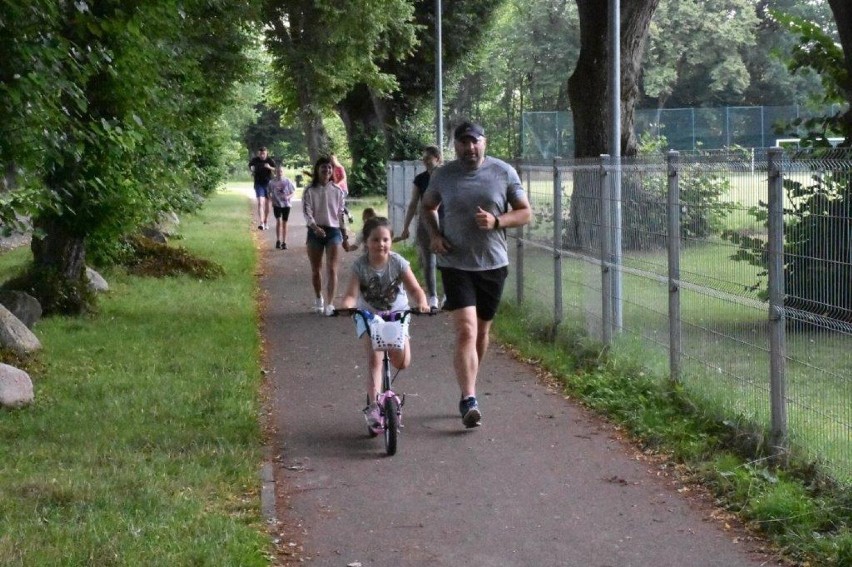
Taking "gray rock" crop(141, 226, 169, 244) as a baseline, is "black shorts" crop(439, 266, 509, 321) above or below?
above

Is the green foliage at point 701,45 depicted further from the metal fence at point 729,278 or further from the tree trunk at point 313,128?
the metal fence at point 729,278

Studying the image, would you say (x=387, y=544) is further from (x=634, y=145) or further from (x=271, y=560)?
(x=634, y=145)

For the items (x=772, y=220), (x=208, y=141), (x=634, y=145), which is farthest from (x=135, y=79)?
(x=208, y=141)

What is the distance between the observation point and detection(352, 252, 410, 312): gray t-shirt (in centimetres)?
867

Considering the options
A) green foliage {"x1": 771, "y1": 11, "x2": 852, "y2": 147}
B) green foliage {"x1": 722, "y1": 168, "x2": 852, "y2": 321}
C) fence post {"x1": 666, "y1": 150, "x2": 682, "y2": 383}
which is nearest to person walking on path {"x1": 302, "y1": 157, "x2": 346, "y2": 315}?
green foliage {"x1": 771, "y1": 11, "x2": 852, "y2": 147}

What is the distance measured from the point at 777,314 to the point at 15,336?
701cm

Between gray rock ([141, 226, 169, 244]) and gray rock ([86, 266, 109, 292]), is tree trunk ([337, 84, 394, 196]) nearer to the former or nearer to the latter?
gray rock ([141, 226, 169, 244])

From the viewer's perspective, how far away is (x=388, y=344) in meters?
8.45

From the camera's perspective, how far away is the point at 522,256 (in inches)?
576

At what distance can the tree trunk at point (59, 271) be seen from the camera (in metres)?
14.8

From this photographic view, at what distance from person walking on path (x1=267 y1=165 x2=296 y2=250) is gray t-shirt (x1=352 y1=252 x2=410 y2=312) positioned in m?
16.8

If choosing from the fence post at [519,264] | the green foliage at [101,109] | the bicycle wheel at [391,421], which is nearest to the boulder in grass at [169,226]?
the green foliage at [101,109]

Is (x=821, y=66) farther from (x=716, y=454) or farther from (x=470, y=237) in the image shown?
(x=716, y=454)

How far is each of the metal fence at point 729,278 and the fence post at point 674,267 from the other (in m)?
0.01
